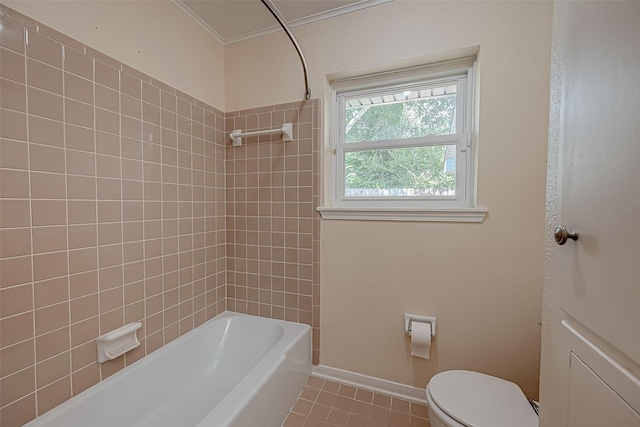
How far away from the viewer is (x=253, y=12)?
63.4 inches

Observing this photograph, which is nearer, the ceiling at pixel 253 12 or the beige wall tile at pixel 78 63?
the beige wall tile at pixel 78 63

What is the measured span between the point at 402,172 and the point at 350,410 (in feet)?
4.81

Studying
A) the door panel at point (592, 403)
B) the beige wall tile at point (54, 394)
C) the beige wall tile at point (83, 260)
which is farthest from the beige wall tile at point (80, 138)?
the door panel at point (592, 403)

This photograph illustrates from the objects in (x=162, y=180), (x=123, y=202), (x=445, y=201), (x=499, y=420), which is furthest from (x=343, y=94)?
(x=499, y=420)

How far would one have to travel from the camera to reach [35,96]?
0.96m

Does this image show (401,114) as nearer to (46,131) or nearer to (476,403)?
(476,403)

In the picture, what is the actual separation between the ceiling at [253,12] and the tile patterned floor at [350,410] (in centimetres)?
241

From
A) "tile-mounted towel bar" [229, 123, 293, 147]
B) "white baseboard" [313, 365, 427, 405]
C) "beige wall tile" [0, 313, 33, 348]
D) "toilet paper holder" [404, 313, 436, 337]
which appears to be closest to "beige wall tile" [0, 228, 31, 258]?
"beige wall tile" [0, 313, 33, 348]

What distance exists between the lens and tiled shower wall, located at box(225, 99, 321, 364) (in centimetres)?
172

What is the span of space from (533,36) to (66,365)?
2.64m

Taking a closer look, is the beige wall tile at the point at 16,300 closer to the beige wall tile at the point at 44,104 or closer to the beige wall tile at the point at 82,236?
the beige wall tile at the point at 82,236

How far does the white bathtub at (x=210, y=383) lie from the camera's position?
1071 mm

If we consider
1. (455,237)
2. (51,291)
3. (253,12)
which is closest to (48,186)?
(51,291)

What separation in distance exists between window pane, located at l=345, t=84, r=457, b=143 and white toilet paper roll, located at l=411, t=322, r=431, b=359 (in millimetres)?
1163
